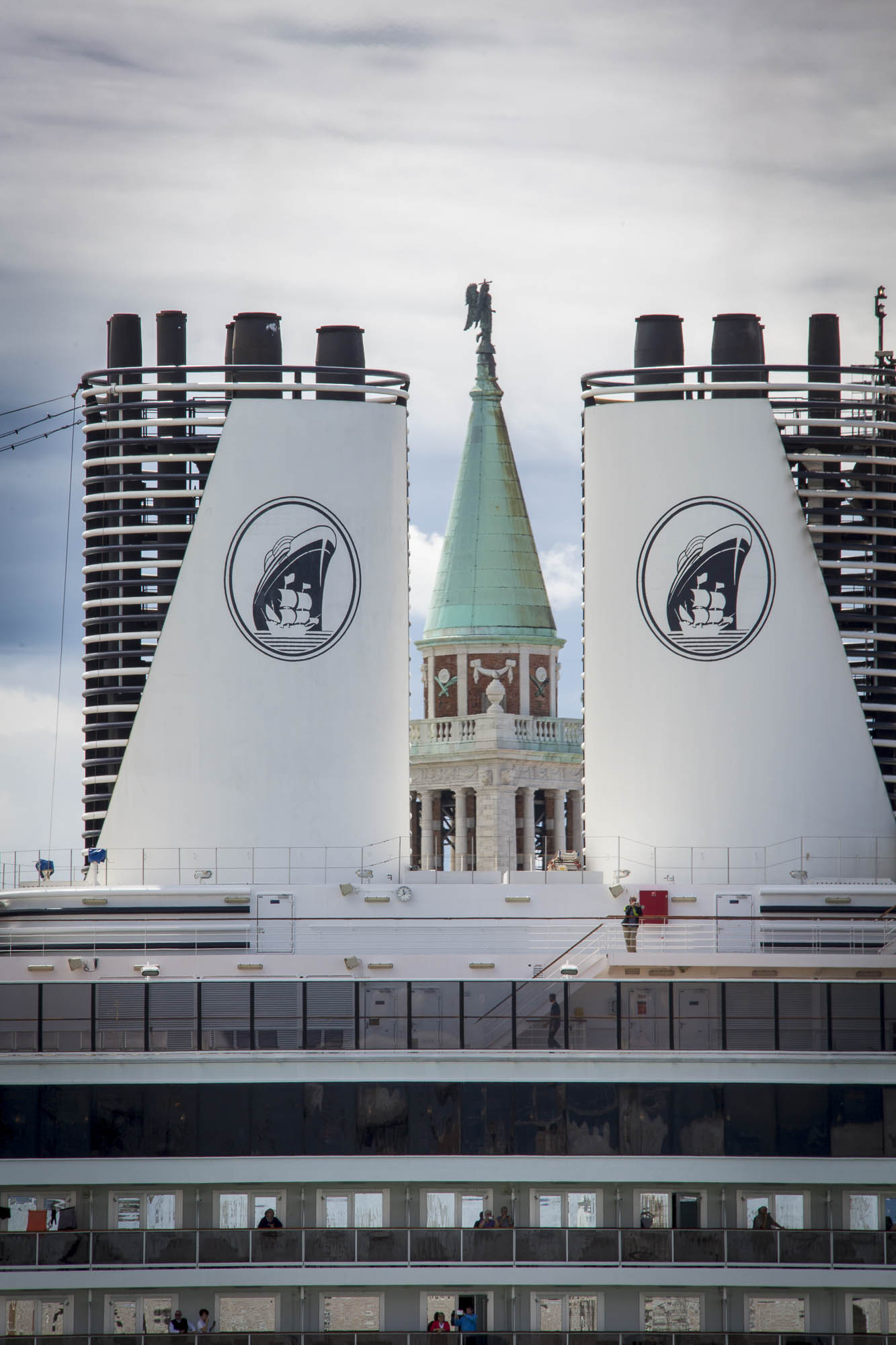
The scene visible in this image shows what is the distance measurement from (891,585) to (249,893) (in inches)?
599

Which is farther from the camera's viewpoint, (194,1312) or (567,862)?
(567,862)

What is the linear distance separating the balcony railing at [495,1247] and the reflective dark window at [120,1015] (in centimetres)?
320

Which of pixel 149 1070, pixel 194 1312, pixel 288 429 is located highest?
pixel 288 429

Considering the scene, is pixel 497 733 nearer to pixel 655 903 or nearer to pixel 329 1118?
pixel 655 903

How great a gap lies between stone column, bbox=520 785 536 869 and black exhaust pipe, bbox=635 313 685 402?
53293mm

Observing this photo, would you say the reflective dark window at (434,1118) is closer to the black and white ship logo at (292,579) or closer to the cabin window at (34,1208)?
the cabin window at (34,1208)

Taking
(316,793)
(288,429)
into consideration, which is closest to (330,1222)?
(316,793)

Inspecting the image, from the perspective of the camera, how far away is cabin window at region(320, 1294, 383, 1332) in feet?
152

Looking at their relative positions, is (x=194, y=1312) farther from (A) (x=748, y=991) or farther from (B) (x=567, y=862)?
(B) (x=567, y=862)

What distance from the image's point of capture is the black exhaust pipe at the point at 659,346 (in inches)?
2387

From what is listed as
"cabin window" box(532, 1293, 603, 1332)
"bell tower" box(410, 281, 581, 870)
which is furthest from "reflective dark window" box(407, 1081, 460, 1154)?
"bell tower" box(410, 281, 581, 870)

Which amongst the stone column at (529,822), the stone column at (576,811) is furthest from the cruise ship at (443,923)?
the stone column at (576,811)

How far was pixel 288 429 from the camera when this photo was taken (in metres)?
59.8

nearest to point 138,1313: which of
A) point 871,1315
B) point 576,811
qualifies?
point 871,1315
